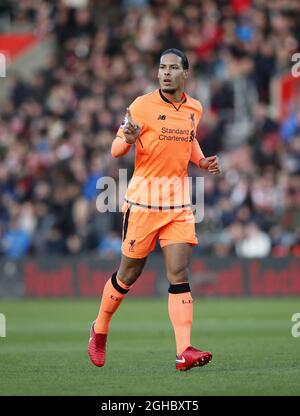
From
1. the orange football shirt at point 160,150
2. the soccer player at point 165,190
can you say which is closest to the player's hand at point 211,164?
the soccer player at point 165,190

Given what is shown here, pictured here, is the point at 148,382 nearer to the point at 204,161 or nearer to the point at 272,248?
the point at 204,161

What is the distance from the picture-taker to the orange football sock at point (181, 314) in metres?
10.1

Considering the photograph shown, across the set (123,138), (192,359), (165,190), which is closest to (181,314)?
(192,359)

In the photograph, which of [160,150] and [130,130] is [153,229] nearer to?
[160,150]

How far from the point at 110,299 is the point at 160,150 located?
1395mm

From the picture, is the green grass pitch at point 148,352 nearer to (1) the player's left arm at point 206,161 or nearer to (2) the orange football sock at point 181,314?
(2) the orange football sock at point 181,314

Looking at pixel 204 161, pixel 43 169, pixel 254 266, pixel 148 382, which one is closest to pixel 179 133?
pixel 204 161

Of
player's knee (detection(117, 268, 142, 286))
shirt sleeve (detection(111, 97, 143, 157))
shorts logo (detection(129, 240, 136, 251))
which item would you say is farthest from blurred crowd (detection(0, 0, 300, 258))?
shirt sleeve (detection(111, 97, 143, 157))

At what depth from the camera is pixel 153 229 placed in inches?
411

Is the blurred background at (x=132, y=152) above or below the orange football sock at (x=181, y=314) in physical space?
above

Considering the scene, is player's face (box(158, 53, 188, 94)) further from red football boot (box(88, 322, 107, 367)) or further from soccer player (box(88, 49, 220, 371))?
red football boot (box(88, 322, 107, 367))

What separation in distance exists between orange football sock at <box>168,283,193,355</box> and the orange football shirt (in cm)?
75

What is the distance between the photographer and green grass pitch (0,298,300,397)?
9.09 m

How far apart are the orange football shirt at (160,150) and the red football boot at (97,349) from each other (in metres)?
1.24
